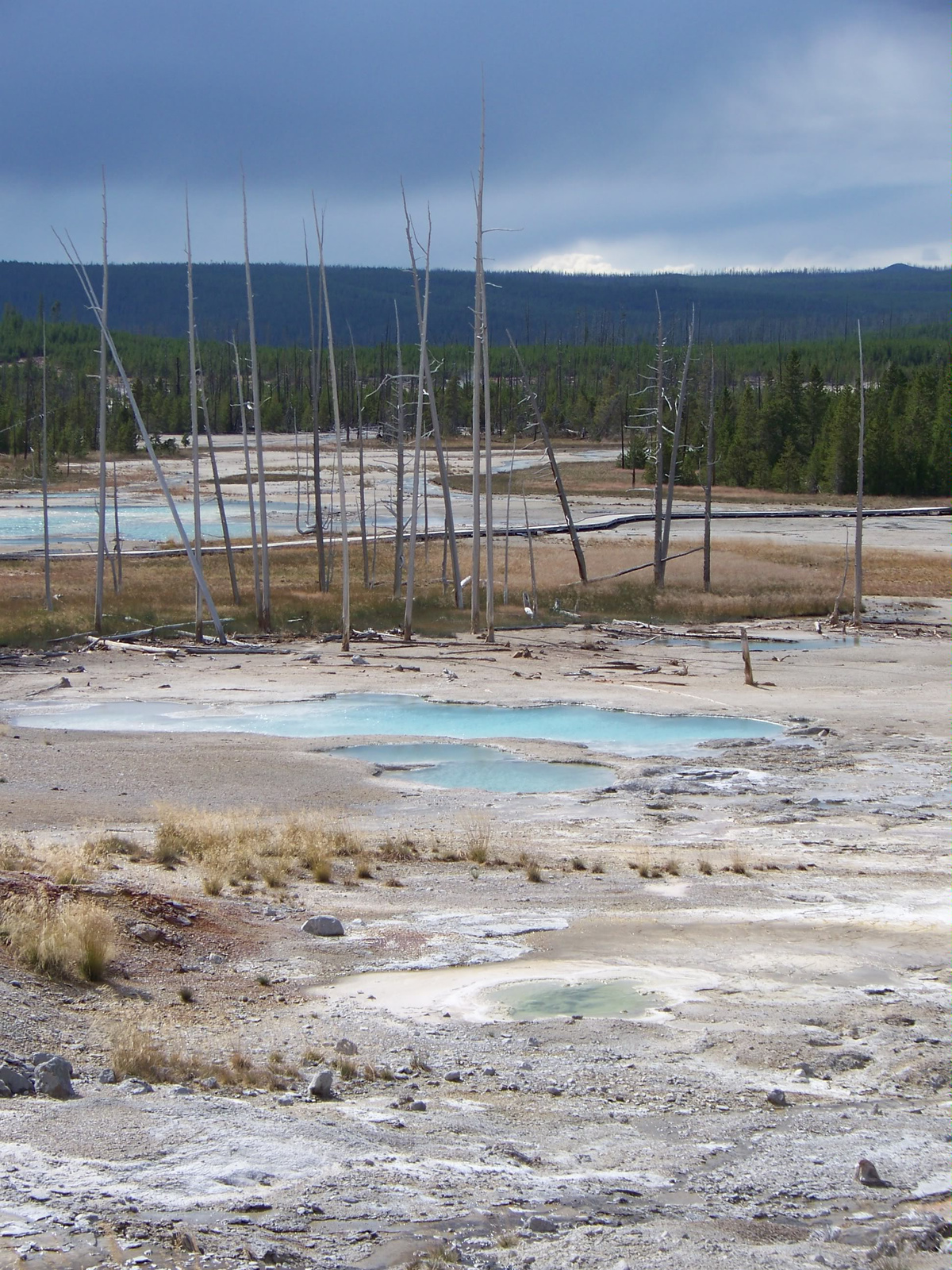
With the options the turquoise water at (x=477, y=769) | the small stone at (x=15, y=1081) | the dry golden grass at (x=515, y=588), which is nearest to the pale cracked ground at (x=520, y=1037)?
the small stone at (x=15, y=1081)

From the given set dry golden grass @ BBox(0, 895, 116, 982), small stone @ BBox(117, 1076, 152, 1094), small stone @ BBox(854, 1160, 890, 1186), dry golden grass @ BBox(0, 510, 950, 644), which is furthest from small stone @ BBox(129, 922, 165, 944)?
dry golden grass @ BBox(0, 510, 950, 644)

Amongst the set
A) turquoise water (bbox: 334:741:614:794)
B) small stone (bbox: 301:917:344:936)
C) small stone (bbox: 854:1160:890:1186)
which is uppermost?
small stone (bbox: 854:1160:890:1186)

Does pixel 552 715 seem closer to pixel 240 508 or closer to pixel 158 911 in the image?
pixel 158 911

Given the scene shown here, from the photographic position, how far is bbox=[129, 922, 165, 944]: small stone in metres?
9.51

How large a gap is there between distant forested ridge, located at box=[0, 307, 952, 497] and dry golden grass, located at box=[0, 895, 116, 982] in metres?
28.8

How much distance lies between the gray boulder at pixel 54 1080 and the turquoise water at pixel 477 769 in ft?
36.3

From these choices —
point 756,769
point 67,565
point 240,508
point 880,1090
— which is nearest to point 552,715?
point 756,769

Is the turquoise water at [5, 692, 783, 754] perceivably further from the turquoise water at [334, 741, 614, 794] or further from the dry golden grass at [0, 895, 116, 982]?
the dry golden grass at [0, 895, 116, 982]

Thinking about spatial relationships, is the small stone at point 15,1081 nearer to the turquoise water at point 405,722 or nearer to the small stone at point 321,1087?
the small stone at point 321,1087

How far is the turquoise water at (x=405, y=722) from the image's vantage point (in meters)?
21.6

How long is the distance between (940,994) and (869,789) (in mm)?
8591

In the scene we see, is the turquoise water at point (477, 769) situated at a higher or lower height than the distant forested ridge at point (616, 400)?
lower

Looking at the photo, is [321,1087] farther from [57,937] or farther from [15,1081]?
[57,937]

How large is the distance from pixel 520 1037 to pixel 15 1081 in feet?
10.2
